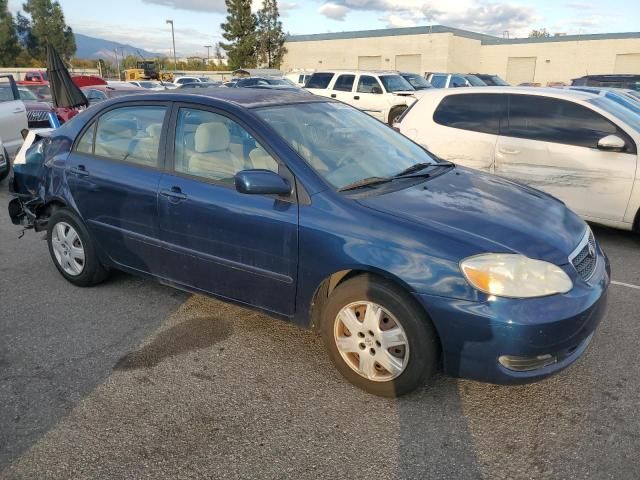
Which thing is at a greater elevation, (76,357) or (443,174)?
(443,174)

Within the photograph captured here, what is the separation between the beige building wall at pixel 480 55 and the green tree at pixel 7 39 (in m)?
29.5

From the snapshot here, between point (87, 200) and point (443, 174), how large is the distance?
2699 mm

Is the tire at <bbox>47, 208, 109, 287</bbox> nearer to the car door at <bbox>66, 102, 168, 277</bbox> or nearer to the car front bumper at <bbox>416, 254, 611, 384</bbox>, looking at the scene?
the car door at <bbox>66, 102, 168, 277</bbox>


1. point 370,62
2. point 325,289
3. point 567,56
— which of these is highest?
point 567,56

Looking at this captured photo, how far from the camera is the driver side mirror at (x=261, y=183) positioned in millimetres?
3002

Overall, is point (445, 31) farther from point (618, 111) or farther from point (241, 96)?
point (241, 96)

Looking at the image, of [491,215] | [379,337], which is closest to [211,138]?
[379,337]

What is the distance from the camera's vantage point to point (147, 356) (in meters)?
3.44

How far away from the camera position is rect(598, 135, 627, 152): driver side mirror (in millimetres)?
5530

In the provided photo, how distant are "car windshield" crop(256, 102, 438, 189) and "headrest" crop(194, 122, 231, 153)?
0.91 feet

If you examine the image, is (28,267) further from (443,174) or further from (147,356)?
(443,174)

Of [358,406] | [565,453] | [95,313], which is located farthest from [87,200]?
[565,453]

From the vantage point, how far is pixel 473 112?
21.7 feet

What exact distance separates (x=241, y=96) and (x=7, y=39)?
6000 cm
